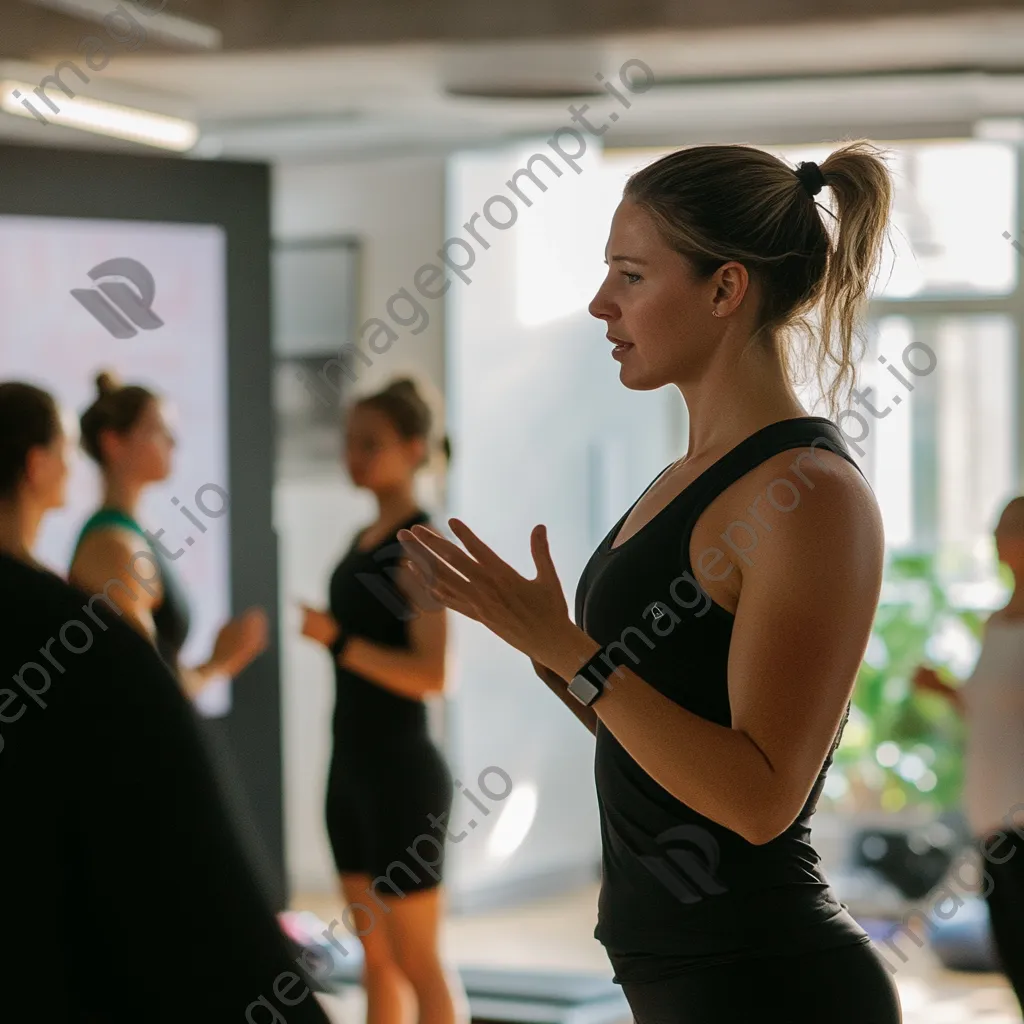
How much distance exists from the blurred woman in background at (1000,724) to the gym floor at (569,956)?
1.40 m

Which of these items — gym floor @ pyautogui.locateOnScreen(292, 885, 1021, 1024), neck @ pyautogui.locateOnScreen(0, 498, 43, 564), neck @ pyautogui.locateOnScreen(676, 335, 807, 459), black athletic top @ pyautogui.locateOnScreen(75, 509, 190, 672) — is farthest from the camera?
gym floor @ pyautogui.locateOnScreen(292, 885, 1021, 1024)

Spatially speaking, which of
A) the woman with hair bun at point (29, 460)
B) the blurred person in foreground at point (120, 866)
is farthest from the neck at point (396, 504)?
the blurred person in foreground at point (120, 866)

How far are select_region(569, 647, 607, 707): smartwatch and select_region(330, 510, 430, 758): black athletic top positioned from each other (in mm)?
1840

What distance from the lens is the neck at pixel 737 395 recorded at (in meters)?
1.34

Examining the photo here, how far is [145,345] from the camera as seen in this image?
11.8 feet

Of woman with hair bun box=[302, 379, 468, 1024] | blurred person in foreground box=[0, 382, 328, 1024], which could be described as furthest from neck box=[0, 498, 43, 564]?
blurred person in foreground box=[0, 382, 328, 1024]

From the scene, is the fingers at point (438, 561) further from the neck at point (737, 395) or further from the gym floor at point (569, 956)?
the gym floor at point (569, 956)

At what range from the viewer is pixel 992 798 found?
2.70 m

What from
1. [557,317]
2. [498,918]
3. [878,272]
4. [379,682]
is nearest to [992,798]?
[379,682]

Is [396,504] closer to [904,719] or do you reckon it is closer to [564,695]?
[564,695]

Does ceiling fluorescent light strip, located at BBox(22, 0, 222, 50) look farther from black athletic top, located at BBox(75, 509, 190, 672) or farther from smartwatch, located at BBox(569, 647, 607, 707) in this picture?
smartwatch, located at BBox(569, 647, 607, 707)

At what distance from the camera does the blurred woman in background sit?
2.58 metres

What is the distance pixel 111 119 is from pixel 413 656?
1.68 metres

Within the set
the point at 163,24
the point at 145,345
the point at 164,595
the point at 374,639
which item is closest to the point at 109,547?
the point at 164,595
